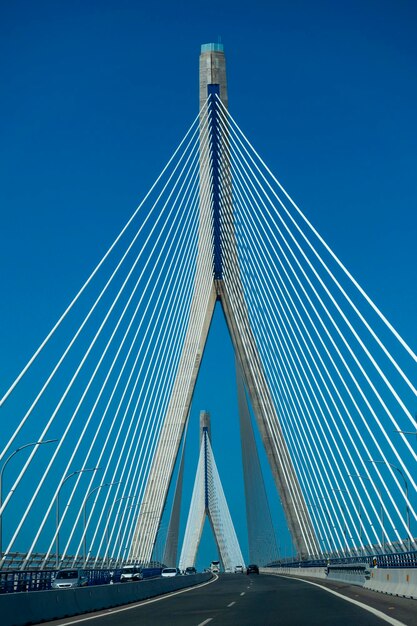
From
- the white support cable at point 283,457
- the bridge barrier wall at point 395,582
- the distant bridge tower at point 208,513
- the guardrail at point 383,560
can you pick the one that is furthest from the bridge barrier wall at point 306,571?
the distant bridge tower at point 208,513

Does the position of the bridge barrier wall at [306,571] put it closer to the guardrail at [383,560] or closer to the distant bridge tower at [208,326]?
the guardrail at [383,560]

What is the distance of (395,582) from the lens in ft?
86.2

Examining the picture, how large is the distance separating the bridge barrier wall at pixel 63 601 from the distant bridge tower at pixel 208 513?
74.9m

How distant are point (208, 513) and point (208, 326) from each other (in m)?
82.1

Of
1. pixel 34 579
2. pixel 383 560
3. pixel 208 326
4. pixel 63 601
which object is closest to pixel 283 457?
pixel 208 326

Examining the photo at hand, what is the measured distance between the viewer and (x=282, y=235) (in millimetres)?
36594

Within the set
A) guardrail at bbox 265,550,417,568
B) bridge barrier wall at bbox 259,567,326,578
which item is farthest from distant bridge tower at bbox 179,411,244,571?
guardrail at bbox 265,550,417,568

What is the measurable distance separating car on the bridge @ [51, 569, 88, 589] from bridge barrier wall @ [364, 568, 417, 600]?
435 inches

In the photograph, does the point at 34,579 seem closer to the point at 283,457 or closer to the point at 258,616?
the point at 258,616

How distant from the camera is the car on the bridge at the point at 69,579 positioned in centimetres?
3738

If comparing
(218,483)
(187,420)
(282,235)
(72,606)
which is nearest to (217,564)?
(218,483)

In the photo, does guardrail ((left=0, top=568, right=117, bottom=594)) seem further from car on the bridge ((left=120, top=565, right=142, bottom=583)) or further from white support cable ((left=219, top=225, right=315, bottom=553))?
white support cable ((left=219, top=225, right=315, bottom=553))

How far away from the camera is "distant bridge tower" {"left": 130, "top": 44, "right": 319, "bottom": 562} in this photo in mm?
46219

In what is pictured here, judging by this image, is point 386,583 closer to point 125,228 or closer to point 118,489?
point 125,228
